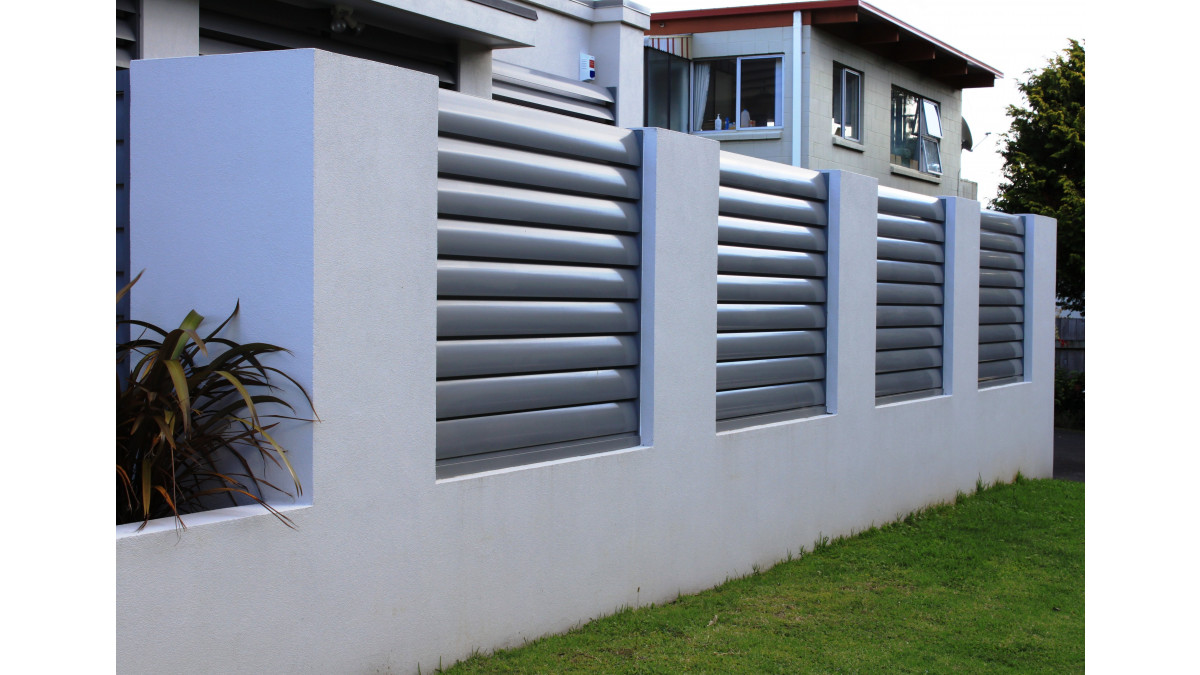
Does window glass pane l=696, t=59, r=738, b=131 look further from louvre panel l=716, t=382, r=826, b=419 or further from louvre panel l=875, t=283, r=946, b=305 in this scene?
louvre panel l=716, t=382, r=826, b=419

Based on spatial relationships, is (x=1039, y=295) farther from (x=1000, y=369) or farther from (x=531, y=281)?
(x=531, y=281)

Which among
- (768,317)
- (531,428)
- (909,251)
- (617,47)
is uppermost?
(617,47)

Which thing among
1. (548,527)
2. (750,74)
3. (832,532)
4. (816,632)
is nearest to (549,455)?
(548,527)

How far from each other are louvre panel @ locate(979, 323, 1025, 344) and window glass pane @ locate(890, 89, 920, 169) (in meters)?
11.9

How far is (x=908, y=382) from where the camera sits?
9.78 meters

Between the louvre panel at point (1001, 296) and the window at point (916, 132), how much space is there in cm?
1181

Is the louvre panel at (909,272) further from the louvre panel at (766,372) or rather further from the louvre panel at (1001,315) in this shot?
the louvre panel at (766,372)

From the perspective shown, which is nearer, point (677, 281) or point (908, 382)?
point (677, 281)

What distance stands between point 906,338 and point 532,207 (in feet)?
17.0

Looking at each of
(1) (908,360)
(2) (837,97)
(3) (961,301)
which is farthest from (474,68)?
(2) (837,97)

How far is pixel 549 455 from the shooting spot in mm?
5789

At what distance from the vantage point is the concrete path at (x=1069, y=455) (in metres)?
13.4

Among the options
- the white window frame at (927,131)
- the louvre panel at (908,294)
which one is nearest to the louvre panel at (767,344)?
the louvre panel at (908,294)
